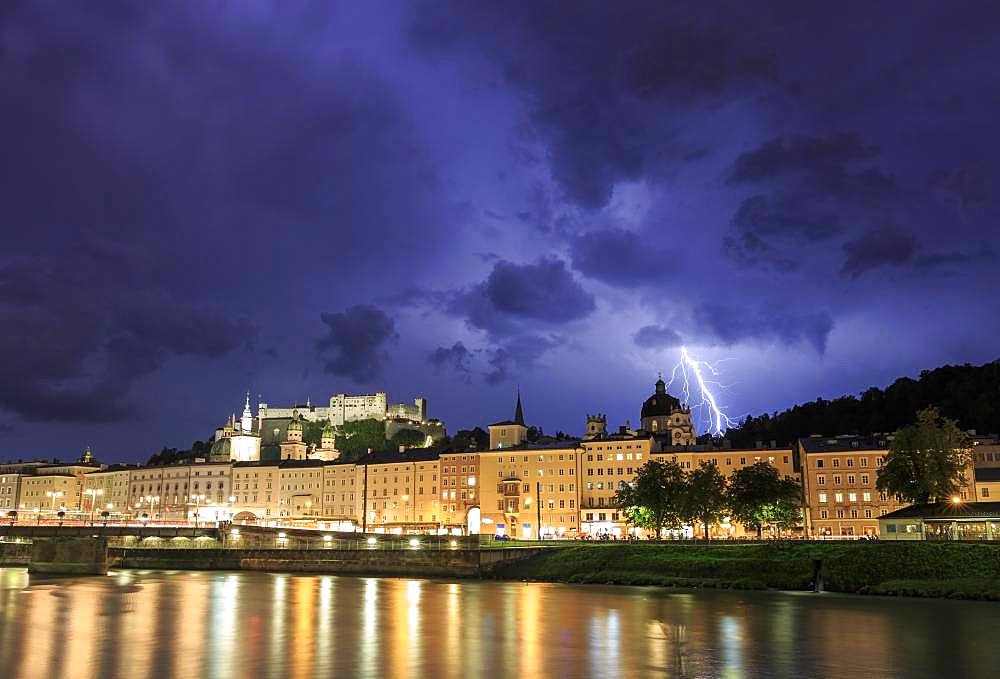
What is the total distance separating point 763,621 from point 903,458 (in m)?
41.1

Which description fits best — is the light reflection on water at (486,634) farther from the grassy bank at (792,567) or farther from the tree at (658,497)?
the tree at (658,497)

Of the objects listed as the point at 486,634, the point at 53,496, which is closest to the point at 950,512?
the point at 486,634

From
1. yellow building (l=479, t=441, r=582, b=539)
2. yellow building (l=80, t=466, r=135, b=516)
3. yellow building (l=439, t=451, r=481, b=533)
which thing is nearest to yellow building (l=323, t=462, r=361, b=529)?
yellow building (l=439, t=451, r=481, b=533)

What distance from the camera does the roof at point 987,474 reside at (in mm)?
97975

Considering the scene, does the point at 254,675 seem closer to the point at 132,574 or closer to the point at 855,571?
the point at 855,571

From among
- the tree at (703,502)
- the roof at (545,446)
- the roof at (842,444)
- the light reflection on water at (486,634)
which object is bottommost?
the light reflection on water at (486,634)

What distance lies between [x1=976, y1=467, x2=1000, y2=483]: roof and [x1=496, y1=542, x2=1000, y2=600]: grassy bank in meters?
37.4

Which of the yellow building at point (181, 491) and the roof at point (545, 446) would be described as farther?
the yellow building at point (181, 491)

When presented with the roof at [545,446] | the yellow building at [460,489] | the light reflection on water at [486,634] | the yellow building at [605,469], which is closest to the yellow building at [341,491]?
the yellow building at [460,489]

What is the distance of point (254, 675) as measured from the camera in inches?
1115

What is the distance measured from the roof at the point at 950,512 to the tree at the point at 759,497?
18.0 metres

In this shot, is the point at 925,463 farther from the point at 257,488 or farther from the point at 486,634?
the point at 257,488

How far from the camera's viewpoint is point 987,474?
99500 millimetres

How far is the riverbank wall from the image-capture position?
83.8m
